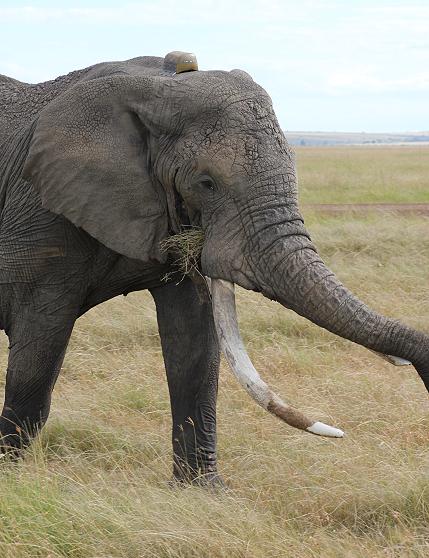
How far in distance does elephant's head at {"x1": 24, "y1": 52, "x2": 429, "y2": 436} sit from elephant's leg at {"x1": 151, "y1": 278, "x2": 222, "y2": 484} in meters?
0.67

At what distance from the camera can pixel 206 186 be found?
4.46 m

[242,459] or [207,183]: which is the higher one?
[207,183]

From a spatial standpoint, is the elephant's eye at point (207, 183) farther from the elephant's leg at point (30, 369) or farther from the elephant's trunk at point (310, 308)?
the elephant's leg at point (30, 369)

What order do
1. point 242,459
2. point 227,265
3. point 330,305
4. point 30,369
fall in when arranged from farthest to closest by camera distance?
1. point 242,459
2. point 30,369
3. point 227,265
4. point 330,305

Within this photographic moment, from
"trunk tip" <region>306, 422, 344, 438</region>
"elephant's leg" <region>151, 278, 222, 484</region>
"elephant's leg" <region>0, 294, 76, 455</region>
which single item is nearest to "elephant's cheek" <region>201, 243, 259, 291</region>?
"trunk tip" <region>306, 422, 344, 438</region>

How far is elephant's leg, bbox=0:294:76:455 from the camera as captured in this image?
16.7 feet

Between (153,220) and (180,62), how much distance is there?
2.31 feet

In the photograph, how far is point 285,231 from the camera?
4.30 m

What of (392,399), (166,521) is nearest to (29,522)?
(166,521)

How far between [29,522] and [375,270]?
7312mm

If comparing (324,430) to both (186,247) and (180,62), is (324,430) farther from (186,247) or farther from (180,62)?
(180,62)

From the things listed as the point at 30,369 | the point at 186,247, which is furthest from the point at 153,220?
the point at 30,369

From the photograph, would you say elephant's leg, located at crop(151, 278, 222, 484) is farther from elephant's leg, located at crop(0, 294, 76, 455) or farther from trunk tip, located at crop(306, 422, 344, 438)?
trunk tip, located at crop(306, 422, 344, 438)

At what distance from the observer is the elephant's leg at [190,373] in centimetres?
532
